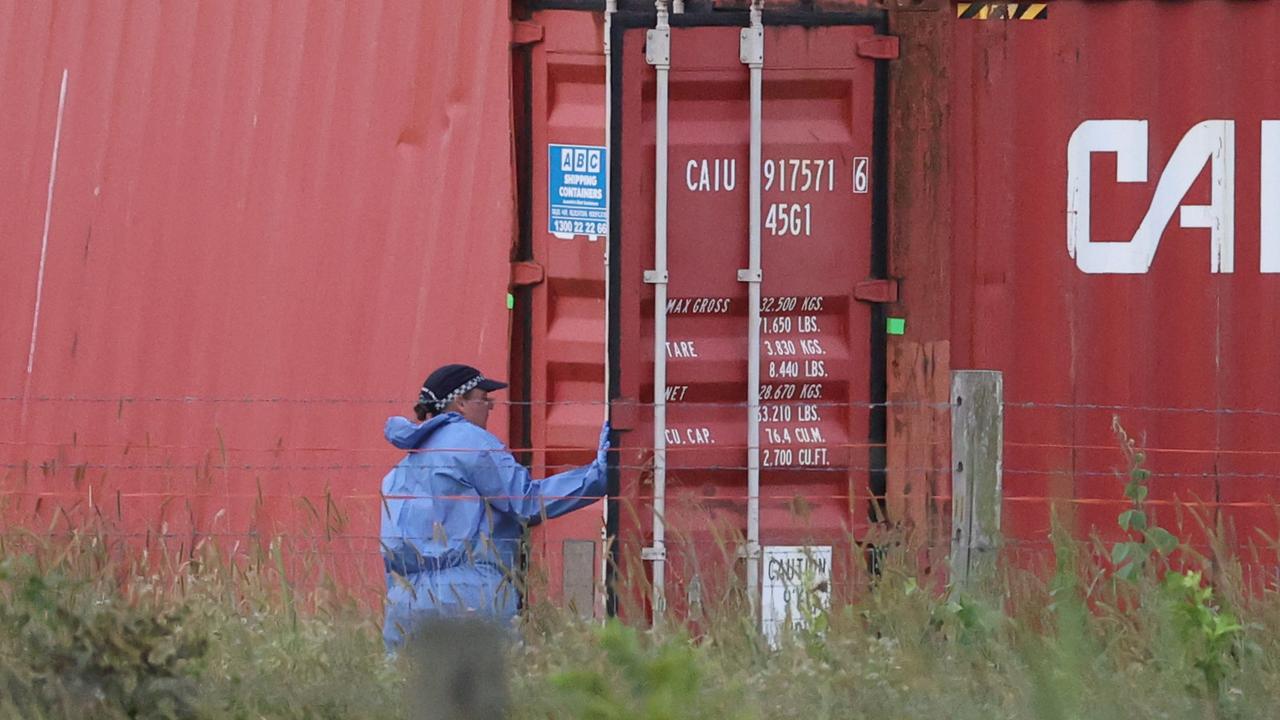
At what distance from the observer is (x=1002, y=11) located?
6.55 m

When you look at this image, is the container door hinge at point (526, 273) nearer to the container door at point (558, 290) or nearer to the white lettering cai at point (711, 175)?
the container door at point (558, 290)

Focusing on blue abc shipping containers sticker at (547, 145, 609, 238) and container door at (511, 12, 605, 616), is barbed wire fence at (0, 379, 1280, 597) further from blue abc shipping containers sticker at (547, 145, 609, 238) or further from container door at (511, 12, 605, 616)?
blue abc shipping containers sticker at (547, 145, 609, 238)

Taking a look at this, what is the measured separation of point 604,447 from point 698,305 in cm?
82

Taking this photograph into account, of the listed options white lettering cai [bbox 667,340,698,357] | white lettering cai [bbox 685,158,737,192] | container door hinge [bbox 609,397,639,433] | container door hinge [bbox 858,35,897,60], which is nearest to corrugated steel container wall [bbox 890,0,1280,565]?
container door hinge [bbox 858,35,897,60]

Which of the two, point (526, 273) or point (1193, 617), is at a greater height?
point (526, 273)

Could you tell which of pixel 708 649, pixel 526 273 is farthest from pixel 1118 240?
pixel 708 649

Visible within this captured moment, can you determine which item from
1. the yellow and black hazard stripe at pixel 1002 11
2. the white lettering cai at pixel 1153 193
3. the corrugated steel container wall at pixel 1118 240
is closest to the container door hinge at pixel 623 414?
the corrugated steel container wall at pixel 1118 240

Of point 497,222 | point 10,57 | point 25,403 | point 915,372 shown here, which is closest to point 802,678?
point 915,372

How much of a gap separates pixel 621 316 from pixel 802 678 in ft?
7.03

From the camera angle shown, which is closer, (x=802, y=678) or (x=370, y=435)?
(x=802, y=678)

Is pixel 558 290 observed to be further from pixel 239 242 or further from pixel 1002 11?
pixel 1002 11

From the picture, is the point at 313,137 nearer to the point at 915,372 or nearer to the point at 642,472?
the point at 642,472

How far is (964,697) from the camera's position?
13.2 ft

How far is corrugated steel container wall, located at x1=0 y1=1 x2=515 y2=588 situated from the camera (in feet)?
22.1
